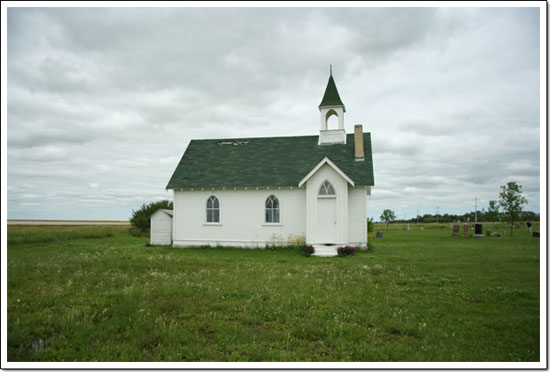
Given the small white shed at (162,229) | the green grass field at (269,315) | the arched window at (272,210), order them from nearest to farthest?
the green grass field at (269,315), the arched window at (272,210), the small white shed at (162,229)

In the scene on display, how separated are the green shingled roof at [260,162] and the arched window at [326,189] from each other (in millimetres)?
1591

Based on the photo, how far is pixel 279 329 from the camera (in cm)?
685

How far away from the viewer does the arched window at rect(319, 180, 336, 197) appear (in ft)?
70.9

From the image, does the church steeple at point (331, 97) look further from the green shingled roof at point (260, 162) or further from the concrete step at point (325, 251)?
the concrete step at point (325, 251)

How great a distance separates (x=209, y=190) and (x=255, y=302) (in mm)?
16172

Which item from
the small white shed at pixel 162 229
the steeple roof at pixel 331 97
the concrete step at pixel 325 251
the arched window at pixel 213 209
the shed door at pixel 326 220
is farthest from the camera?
the small white shed at pixel 162 229

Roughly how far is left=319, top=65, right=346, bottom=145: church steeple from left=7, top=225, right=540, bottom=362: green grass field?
46.5 feet

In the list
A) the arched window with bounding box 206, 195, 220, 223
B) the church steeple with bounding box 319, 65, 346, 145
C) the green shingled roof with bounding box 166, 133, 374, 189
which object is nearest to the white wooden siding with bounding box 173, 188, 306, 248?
the arched window with bounding box 206, 195, 220, 223

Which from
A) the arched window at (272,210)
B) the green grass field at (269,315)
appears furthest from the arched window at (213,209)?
the green grass field at (269,315)

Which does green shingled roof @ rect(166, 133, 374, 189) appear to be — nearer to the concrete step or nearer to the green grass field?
the concrete step

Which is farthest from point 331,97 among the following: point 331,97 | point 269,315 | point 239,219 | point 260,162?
point 269,315

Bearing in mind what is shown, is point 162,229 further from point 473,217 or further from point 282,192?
point 473,217

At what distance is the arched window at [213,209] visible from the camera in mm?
24078

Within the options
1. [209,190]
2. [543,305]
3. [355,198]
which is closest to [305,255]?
[355,198]
